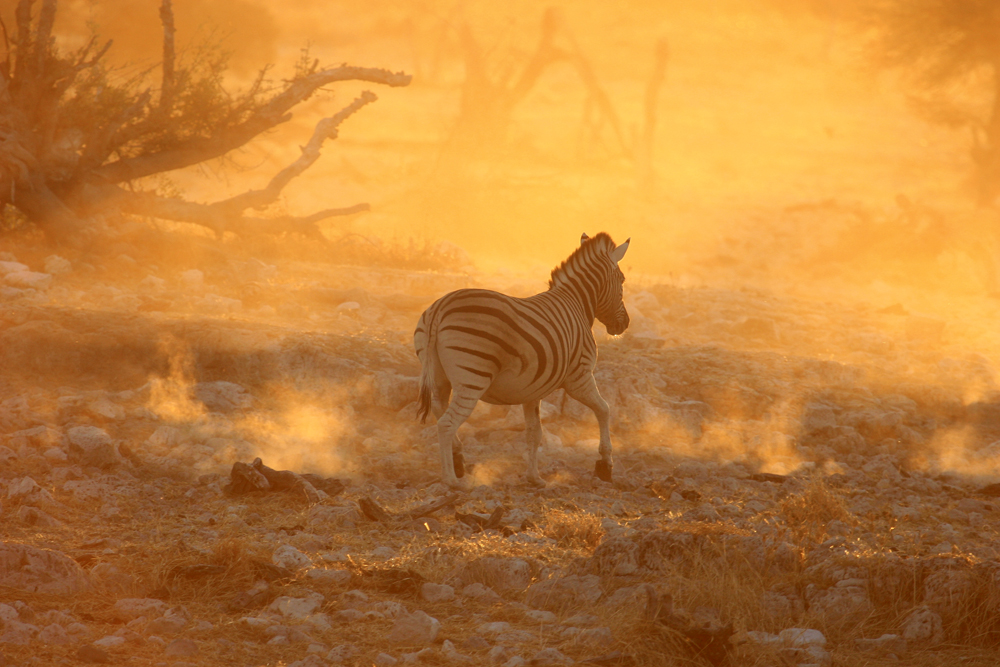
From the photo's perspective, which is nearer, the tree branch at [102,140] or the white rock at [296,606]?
the white rock at [296,606]

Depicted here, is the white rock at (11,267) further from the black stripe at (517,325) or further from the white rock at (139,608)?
the white rock at (139,608)

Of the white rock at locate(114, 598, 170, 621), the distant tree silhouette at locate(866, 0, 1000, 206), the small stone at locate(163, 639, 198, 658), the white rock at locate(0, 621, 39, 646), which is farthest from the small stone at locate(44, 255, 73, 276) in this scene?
the distant tree silhouette at locate(866, 0, 1000, 206)

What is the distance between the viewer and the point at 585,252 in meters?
8.12

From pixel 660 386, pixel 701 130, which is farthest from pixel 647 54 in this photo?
pixel 660 386

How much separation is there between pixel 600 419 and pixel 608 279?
53.9 inches

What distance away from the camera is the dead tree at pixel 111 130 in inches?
495

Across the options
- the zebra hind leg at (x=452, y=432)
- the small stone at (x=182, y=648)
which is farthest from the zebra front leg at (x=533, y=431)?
the small stone at (x=182, y=648)

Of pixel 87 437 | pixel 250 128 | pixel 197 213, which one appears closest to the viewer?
pixel 87 437

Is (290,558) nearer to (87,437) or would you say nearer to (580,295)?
(87,437)

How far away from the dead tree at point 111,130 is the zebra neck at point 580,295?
7.61 m

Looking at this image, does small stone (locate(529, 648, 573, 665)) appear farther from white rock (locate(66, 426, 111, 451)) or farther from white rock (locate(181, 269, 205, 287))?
white rock (locate(181, 269, 205, 287))

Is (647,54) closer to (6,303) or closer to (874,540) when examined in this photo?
(6,303)

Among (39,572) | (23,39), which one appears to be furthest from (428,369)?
(23,39)

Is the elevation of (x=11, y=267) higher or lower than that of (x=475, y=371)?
higher
